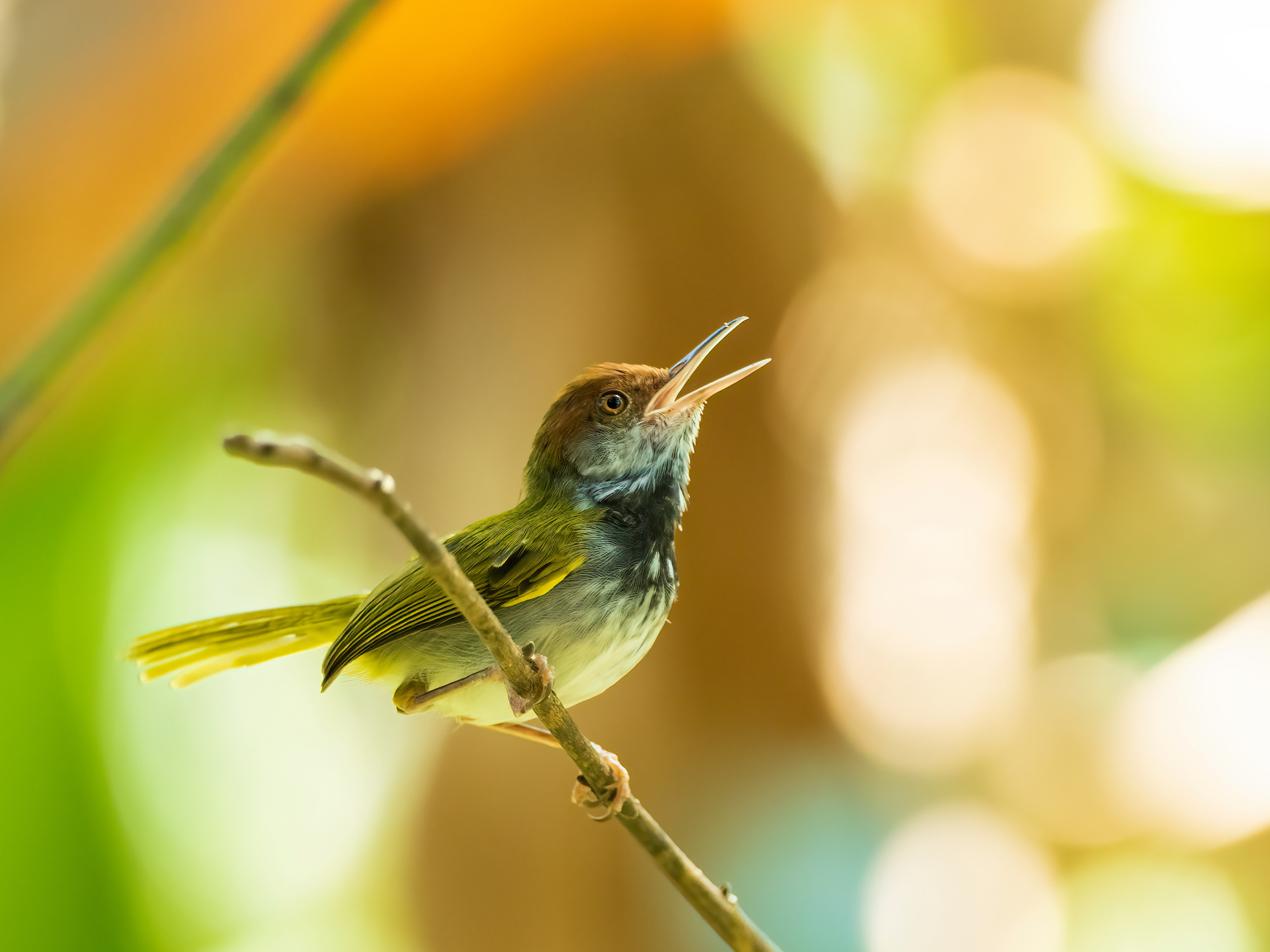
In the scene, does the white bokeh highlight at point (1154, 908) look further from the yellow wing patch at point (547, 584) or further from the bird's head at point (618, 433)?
the yellow wing patch at point (547, 584)

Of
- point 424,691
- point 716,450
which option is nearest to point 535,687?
point 424,691

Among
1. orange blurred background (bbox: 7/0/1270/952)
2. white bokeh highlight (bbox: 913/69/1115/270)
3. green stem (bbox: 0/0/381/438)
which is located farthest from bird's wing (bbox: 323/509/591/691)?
white bokeh highlight (bbox: 913/69/1115/270)

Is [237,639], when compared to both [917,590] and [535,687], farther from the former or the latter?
[917,590]

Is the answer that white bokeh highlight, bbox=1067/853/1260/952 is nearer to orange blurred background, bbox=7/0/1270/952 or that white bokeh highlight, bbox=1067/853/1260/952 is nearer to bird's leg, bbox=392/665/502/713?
orange blurred background, bbox=7/0/1270/952

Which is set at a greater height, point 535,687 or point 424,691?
point 535,687

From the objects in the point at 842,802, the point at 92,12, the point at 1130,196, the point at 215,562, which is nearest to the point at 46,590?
the point at 215,562

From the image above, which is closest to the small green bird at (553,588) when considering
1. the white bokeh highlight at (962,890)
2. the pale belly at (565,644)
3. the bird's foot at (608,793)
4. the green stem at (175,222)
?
the pale belly at (565,644)
